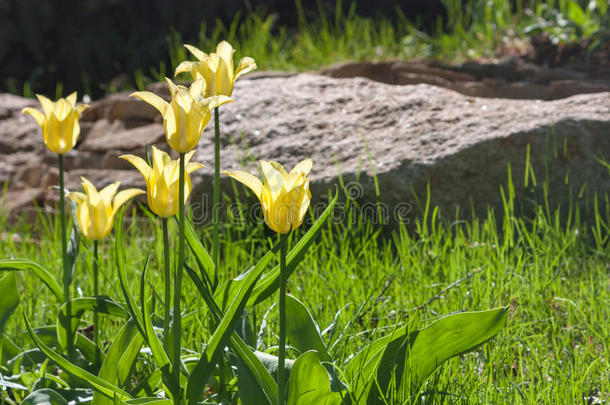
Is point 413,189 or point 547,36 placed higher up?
point 547,36

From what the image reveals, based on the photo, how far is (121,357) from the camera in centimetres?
120

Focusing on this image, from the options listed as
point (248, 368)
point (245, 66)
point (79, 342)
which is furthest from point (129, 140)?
point (248, 368)

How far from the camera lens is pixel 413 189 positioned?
2.41m

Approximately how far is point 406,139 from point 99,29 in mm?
4241

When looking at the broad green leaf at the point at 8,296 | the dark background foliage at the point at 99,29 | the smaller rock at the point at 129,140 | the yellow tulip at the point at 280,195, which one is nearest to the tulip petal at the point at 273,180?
the yellow tulip at the point at 280,195

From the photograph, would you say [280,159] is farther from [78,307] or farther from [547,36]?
[547,36]

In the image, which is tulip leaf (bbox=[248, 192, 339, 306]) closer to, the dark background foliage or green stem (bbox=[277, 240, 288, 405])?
green stem (bbox=[277, 240, 288, 405])

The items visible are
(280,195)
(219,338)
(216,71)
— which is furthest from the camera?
(216,71)

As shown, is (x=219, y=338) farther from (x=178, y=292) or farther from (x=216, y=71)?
(x=216, y=71)

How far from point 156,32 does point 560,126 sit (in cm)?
438

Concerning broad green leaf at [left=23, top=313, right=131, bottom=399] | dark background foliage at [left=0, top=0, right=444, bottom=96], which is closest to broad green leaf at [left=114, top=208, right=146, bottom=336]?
broad green leaf at [left=23, top=313, right=131, bottom=399]

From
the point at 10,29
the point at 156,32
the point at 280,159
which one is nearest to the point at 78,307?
the point at 280,159

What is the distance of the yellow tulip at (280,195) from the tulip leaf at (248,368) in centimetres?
18

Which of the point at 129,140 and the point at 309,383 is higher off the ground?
the point at 129,140
